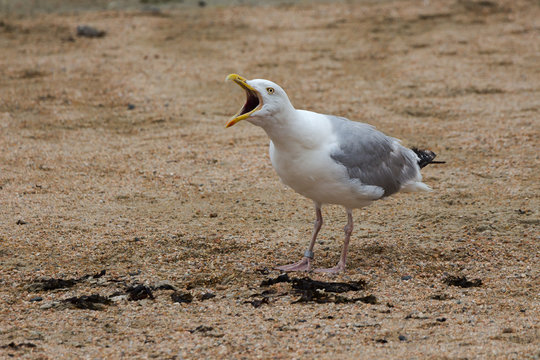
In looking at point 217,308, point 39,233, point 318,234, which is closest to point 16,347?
point 217,308

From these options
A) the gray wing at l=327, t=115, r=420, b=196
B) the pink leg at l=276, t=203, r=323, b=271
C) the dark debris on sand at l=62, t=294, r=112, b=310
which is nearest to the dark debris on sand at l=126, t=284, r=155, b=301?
the dark debris on sand at l=62, t=294, r=112, b=310

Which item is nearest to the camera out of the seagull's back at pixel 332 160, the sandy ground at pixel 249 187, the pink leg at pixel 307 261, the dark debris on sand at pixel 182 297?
the sandy ground at pixel 249 187

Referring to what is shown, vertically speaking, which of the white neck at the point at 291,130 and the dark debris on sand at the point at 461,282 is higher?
the white neck at the point at 291,130

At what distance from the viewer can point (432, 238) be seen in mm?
5094

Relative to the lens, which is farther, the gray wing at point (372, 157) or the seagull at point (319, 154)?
the gray wing at point (372, 157)

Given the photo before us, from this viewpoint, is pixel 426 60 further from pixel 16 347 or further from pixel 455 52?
pixel 16 347

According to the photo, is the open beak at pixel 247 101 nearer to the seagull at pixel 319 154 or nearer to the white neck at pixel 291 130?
the seagull at pixel 319 154

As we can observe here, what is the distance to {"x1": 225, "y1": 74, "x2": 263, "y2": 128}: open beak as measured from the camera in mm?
4184

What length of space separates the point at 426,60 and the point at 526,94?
161 centimetres

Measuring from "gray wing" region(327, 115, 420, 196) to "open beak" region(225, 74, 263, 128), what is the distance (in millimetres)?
586

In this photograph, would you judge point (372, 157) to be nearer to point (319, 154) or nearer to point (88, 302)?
point (319, 154)

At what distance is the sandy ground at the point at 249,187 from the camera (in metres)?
3.81

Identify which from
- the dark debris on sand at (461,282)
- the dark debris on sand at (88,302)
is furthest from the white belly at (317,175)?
the dark debris on sand at (88,302)

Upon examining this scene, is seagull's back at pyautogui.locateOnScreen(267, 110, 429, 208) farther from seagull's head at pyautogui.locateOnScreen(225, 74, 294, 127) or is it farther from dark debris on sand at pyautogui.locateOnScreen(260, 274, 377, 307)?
dark debris on sand at pyautogui.locateOnScreen(260, 274, 377, 307)
